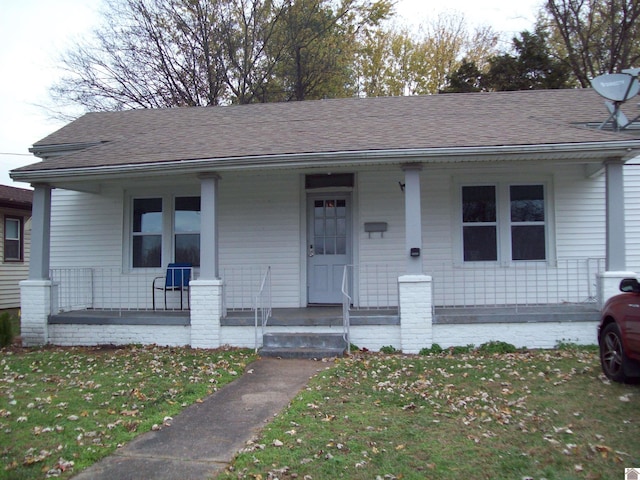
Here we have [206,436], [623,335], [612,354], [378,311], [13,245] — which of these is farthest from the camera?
[13,245]

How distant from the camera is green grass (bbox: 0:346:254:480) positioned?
13.5ft

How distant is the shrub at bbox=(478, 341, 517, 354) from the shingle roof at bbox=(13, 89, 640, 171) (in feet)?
9.82

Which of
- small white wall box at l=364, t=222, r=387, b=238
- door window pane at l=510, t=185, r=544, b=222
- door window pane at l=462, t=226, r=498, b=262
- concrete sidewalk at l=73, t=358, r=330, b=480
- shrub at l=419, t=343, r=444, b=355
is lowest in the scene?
concrete sidewalk at l=73, t=358, r=330, b=480

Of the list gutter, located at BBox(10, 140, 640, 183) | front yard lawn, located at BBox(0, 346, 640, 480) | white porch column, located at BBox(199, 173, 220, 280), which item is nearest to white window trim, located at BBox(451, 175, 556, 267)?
gutter, located at BBox(10, 140, 640, 183)

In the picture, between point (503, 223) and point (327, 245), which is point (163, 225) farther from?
point (503, 223)

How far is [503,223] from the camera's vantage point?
9.53 meters

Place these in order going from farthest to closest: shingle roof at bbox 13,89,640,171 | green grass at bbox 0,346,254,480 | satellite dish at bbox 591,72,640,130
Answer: satellite dish at bbox 591,72,640,130, shingle roof at bbox 13,89,640,171, green grass at bbox 0,346,254,480

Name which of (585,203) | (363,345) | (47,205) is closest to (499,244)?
(585,203)

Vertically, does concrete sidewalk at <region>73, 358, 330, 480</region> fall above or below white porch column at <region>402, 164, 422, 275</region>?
below

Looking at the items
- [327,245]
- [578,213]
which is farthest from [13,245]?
[578,213]

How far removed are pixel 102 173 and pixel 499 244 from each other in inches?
275

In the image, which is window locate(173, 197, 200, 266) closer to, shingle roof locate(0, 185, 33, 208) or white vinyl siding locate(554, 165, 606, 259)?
white vinyl siding locate(554, 165, 606, 259)

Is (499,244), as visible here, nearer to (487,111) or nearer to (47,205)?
(487,111)

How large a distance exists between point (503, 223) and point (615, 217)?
79.5 inches
